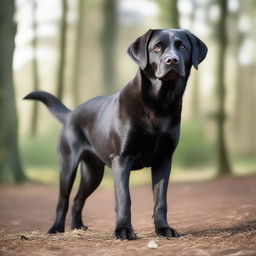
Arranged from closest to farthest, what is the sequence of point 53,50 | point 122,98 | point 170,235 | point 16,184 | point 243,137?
1. point 170,235
2. point 122,98
3. point 16,184
4. point 53,50
5. point 243,137

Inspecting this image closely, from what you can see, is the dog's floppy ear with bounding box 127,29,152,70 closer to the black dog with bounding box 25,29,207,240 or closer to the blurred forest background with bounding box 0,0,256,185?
the black dog with bounding box 25,29,207,240

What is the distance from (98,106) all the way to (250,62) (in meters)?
12.5

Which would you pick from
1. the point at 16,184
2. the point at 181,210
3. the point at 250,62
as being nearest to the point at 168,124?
the point at 181,210

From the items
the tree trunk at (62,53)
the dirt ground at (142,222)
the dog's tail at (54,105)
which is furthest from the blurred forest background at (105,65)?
the dog's tail at (54,105)

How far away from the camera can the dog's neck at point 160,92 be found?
4.58 meters

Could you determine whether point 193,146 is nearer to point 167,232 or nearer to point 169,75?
point 167,232

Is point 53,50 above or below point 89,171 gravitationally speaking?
above

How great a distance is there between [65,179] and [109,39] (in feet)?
34.6

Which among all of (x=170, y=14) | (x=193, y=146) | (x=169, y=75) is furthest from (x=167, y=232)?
(x=193, y=146)

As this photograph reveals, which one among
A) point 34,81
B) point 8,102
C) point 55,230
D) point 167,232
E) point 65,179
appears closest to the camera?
point 167,232

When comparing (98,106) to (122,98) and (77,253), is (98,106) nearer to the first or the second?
(122,98)

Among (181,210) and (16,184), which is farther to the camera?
(16,184)

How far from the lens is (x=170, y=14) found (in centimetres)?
1307

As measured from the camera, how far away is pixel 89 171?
5.82m
